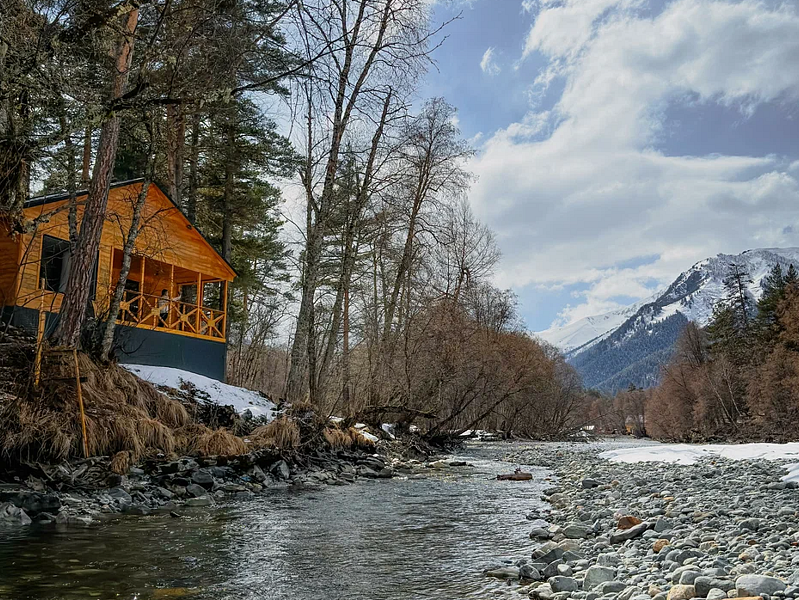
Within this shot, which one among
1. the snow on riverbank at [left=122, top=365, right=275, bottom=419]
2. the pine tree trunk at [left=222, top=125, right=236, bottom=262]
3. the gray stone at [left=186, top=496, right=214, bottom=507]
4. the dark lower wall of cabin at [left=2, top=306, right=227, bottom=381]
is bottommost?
the gray stone at [left=186, top=496, right=214, bottom=507]

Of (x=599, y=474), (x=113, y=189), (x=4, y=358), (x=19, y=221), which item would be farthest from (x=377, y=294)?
(x=19, y=221)

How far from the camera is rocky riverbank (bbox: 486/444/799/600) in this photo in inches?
128

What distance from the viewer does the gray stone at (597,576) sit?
3.63 metres

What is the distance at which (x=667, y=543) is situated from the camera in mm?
4438

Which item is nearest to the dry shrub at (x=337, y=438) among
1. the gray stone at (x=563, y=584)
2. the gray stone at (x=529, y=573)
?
the gray stone at (x=529, y=573)

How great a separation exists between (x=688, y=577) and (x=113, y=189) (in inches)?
630

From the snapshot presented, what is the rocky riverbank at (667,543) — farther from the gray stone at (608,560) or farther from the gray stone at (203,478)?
the gray stone at (203,478)

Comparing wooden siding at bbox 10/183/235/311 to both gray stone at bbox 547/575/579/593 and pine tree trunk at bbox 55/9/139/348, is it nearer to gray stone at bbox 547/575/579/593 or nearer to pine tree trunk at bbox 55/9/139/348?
pine tree trunk at bbox 55/9/139/348

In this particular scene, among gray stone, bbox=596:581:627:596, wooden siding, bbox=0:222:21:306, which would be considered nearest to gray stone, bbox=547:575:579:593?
gray stone, bbox=596:581:627:596

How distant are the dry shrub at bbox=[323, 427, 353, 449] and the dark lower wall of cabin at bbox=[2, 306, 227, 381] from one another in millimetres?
4953

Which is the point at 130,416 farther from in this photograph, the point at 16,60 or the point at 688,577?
the point at 688,577

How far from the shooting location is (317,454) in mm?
12406

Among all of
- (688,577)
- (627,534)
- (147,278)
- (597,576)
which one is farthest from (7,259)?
(688,577)

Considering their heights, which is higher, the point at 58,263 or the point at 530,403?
the point at 58,263
